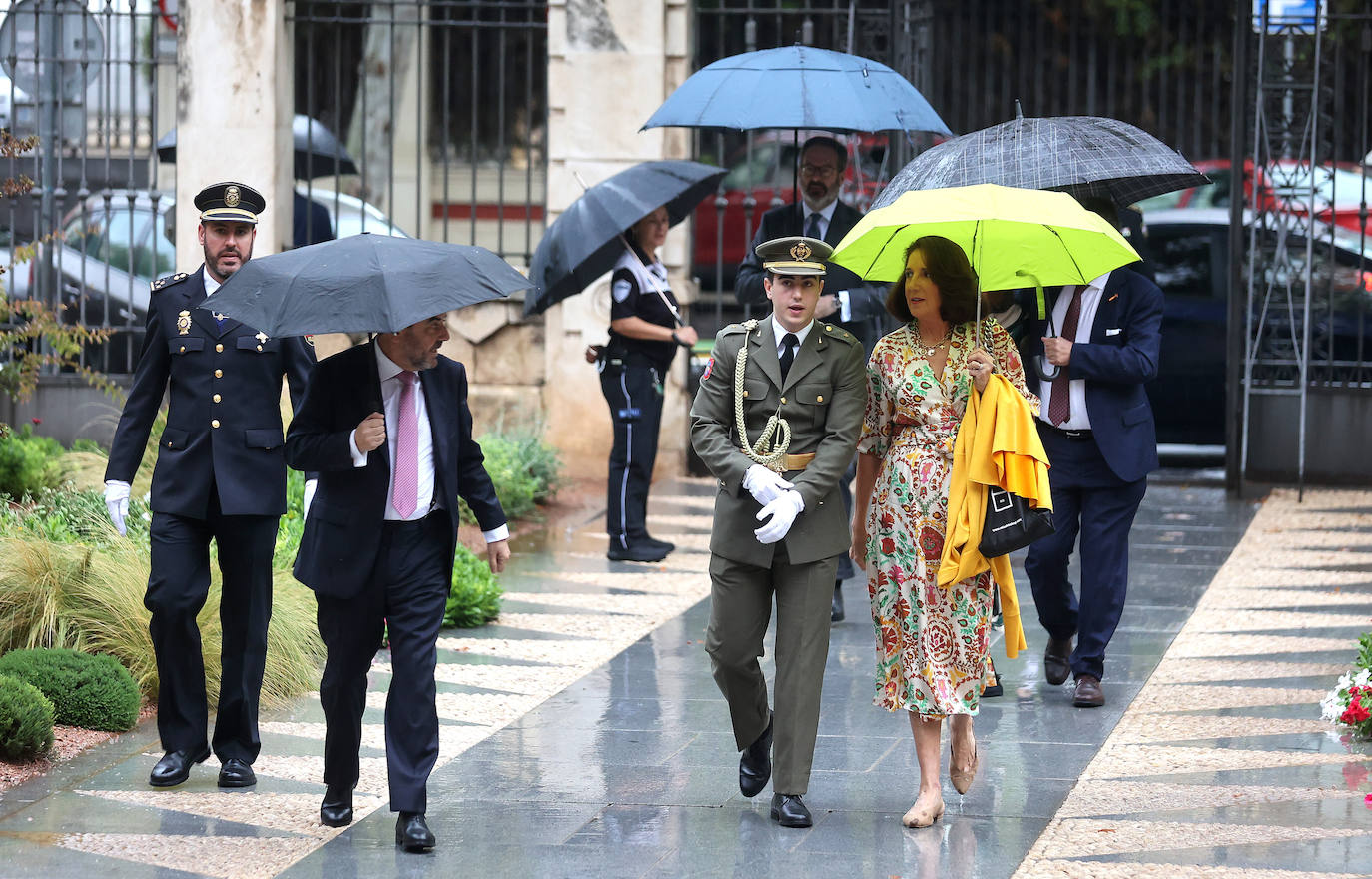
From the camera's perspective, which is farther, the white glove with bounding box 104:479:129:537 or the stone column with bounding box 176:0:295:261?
the stone column with bounding box 176:0:295:261

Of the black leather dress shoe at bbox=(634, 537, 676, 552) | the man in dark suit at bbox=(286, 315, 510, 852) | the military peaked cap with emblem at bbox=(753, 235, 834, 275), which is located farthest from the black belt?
the black leather dress shoe at bbox=(634, 537, 676, 552)

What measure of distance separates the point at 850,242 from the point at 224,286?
195cm

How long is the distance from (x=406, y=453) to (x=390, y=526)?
23 cm

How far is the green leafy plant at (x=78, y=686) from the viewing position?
270 inches

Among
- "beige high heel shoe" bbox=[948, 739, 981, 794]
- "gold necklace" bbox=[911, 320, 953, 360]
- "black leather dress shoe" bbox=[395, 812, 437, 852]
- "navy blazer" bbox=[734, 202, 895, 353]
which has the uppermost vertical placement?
"navy blazer" bbox=[734, 202, 895, 353]

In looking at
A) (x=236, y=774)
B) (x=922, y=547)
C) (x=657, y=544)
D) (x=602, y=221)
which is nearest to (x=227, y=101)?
(x=602, y=221)

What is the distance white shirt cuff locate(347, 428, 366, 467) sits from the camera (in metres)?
5.47

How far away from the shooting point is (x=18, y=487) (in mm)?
10148

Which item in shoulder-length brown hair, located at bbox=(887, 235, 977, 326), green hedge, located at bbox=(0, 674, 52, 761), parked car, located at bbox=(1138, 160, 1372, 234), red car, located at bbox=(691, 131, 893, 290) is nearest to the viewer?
shoulder-length brown hair, located at bbox=(887, 235, 977, 326)

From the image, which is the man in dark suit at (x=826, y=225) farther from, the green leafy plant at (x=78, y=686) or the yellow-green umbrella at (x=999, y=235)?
the green leafy plant at (x=78, y=686)

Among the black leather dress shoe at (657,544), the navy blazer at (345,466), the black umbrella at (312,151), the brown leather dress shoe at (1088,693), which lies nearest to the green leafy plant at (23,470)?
the black leather dress shoe at (657,544)

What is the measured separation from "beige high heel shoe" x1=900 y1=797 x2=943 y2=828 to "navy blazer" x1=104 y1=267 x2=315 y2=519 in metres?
2.35

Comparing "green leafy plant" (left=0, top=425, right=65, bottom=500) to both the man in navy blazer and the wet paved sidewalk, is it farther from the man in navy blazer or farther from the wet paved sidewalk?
the man in navy blazer

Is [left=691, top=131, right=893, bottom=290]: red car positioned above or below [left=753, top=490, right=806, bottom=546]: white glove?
above
